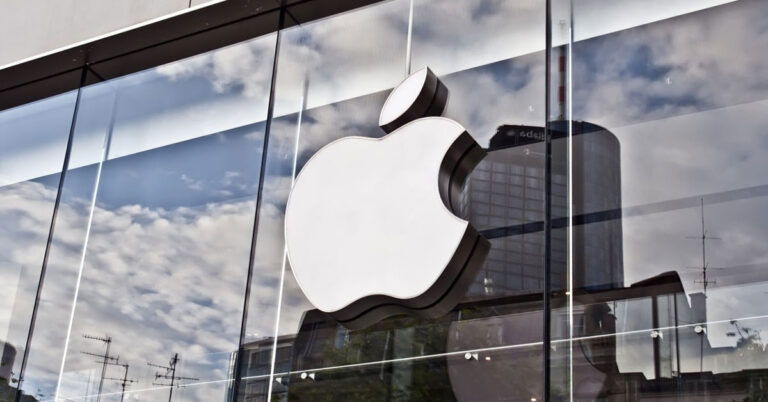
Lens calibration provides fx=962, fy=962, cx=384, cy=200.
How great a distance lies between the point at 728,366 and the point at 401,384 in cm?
192

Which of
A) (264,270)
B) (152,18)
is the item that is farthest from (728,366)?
(152,18)

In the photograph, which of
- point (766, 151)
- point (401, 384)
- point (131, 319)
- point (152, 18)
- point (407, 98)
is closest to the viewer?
point (766, 151)

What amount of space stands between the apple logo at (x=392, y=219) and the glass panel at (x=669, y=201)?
0.78 metres

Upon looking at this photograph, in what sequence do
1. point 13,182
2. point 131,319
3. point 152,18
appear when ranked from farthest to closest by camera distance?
point 13,182 < point 152,18 < point 131,319

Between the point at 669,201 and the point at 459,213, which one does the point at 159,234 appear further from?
the point at 669,201

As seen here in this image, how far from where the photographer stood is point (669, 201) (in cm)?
543

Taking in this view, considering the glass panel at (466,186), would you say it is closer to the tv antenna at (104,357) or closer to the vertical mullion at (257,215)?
the vertical mullion at (257,215)

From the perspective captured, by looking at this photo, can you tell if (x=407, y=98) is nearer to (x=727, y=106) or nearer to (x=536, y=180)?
(x=536, y=180)

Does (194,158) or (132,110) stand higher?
(132,110)

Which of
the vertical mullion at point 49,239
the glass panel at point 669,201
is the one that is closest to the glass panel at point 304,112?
the glass panel at point 669,201

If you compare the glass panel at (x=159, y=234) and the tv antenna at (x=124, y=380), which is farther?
the tv antenna at (x=124, y=380)

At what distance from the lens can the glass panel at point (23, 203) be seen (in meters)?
8.14

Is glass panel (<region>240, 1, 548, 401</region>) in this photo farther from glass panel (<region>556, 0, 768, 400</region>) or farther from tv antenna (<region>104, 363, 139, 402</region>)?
tv antenna (<region>104, 363, 139, 402</region>)

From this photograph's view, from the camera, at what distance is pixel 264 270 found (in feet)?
22.4
